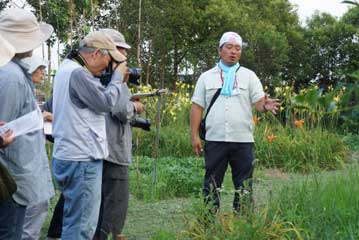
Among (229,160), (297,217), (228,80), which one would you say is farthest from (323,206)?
(228,80)

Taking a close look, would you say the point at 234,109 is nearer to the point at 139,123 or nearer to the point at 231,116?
the point at 231,116

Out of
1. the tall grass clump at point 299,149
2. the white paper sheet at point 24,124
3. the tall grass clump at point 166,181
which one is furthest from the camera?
the tall grass clump at point 299,149

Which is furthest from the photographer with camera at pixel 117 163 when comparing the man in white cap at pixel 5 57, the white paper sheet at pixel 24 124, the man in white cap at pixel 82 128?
the man in white cap at pixel 5 57

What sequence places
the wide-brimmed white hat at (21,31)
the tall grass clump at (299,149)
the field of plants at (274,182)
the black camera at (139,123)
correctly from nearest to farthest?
the wide-brimmed white hat at (21,31) < the field of plants at (274,182) < the black camera at (139,123) < the tall grass clump at (299,149)

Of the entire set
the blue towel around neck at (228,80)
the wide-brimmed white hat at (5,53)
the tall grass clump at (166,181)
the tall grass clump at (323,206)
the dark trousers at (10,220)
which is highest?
the wide-brimmed white hat at (5,53)

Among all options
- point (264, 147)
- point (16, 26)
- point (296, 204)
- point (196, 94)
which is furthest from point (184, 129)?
point (16, 26)

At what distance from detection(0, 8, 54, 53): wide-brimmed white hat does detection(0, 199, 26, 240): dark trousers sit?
83 cm

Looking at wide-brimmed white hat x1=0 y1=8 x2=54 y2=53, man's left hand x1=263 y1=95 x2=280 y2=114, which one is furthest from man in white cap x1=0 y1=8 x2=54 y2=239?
man's left hand x1=263 y1=95 x2=280 y2=114

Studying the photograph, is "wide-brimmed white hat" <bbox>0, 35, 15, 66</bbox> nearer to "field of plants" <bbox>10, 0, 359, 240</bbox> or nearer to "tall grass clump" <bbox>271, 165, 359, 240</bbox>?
"field of plants" <bbox>10, 0, 359, 240</bbox>

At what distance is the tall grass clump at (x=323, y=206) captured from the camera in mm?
3707

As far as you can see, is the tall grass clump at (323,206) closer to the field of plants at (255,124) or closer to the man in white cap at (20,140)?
the field of plants at (255,124)

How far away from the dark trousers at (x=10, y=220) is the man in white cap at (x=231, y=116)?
1.95m

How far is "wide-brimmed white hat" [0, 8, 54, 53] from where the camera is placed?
3.40 m

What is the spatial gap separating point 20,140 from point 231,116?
2038 mm
